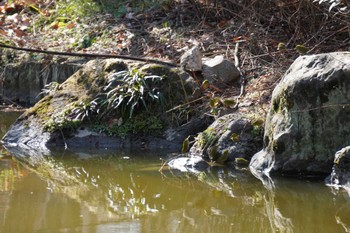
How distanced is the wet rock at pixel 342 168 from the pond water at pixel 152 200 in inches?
5.3

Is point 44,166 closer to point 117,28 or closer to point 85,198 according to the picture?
point 85,198

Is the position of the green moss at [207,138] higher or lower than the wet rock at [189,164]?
higher

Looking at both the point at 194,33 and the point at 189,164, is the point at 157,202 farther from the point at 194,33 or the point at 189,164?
the point at 194,33

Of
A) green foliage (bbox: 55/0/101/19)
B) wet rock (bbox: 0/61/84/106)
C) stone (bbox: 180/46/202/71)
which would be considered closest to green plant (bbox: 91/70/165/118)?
stone (bbox: 180/46/202/71)

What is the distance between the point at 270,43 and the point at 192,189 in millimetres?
3355

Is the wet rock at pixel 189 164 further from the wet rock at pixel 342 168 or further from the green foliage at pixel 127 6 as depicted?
the green foliage at pixel 127 6

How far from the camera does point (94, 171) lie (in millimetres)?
7609

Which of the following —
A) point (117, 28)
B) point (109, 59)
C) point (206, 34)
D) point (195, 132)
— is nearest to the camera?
point (195, 132)

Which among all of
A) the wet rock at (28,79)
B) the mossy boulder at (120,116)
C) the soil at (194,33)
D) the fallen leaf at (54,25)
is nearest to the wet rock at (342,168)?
the soil at (194,33)

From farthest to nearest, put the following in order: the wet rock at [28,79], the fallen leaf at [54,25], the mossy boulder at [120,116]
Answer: the fallen leaf at [54,25], the wet rock at [28,79], the mossy boulder at [120,116]

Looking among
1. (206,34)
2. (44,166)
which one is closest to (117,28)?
(206,34)

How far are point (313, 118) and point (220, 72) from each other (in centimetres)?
225

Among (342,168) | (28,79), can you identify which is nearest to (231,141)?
(342,168)

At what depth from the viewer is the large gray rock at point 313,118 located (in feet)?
22.6
